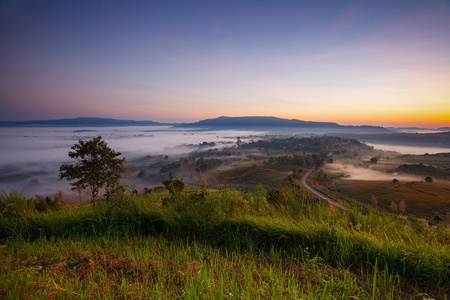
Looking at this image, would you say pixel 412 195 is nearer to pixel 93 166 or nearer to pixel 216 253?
pixel 216 253

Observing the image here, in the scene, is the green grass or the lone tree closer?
the lone tree

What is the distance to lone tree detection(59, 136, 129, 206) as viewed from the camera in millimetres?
20656

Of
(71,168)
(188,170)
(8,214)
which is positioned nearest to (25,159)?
(188,170)

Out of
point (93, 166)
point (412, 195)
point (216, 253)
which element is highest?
point (216, 253)

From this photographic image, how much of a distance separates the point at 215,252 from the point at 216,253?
0.08 feet

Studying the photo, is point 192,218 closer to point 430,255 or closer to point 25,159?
point 430,255

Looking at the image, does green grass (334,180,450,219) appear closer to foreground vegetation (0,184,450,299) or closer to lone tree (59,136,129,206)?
lone tree (59,136,129,206)

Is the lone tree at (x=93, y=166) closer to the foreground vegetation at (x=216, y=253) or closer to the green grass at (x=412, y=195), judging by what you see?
the foreground vegetation at (x=216, y=253)

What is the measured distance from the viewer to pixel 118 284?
7.89ft

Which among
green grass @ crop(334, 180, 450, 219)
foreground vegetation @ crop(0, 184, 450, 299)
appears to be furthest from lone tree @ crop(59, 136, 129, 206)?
green grass @ crop(334, 180, 450, 219)

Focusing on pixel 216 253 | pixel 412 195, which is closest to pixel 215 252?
pixel 216 253

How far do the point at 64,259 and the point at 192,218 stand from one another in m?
2.16

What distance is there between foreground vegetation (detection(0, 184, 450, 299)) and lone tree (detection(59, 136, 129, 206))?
58.0 ft

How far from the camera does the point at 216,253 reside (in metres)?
3.37
